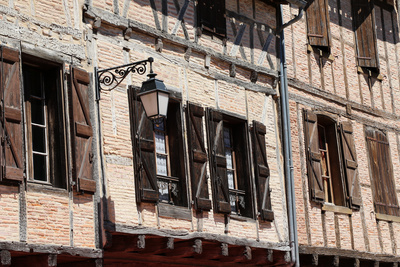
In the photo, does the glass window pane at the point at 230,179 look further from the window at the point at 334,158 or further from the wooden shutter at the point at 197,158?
the window at the point at 334,158

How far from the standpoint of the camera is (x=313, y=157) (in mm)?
15312

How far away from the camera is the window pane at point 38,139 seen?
1058 cm

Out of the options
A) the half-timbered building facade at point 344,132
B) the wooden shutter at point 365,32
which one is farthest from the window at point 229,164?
the wooden shutter at point 365,32

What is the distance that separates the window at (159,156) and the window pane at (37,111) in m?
1.44

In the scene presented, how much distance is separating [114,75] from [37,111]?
1.07 m

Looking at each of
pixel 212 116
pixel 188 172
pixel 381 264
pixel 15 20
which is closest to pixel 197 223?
pixel 188 172

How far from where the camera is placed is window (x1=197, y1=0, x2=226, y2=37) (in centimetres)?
1372

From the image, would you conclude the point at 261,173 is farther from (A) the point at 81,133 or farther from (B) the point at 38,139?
(B) the point at 38,139

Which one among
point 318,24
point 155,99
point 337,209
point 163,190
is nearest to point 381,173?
point 337,209

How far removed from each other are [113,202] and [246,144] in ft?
10.8

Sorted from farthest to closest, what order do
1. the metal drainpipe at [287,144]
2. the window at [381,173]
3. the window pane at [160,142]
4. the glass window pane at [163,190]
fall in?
1. the window at [381,173]
2. the metal drainpipe at [287,144]
3. the window pane at [160,142]
4. the glass window pane at [163,190]

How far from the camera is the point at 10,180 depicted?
9.78m

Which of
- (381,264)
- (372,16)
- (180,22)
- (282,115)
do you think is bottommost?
(381,264)

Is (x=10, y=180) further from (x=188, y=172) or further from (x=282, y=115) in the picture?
(x=282, y=115)
